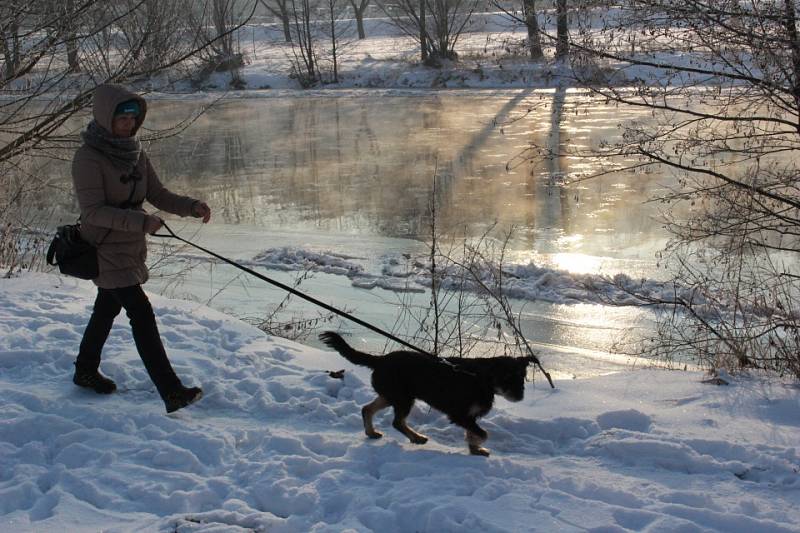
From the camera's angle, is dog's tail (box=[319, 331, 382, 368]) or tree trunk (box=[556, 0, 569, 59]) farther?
tree trunk (box=[556, 0, 569, 59])

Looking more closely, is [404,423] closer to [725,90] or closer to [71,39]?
[725,90]

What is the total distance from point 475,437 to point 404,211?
8743mm

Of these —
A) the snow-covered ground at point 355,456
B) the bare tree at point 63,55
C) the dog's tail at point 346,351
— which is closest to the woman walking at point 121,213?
the snow-covered ground at point 355,456

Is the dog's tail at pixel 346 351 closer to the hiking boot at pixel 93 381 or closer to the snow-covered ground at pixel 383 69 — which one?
the hiking boot at pixel 93 381

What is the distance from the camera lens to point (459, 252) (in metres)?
10.5

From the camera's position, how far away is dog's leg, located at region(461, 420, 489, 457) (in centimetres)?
430

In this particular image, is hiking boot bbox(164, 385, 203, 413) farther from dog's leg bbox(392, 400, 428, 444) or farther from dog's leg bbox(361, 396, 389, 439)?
dog's leg bbox(392, 400, 428, 444)

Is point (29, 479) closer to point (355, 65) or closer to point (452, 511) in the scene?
point (452, 511)

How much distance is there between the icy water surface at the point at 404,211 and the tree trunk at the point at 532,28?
1.76 feet

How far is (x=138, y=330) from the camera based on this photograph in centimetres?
466

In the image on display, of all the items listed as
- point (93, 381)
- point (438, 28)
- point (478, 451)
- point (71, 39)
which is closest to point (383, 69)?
point (438, 28)

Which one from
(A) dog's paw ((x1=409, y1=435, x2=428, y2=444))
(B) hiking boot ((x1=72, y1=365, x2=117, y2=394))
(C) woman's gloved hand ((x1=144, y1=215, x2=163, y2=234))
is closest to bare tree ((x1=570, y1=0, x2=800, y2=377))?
(A) dog's paw ((x1=409, y1=435, x2=428, y2=444))

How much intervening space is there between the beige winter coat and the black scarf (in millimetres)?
30

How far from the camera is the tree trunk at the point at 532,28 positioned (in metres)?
7.02
